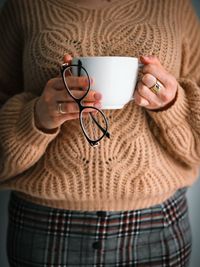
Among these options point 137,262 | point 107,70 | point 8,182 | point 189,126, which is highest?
point 107,70

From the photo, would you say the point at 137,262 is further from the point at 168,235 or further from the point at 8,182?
the point at 8,182

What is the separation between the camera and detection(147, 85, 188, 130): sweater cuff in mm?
639

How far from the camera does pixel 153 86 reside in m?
0.57

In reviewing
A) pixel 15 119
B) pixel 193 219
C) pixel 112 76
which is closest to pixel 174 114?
pixel 112 76

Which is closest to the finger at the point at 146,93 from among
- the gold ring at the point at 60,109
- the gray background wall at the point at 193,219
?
the gold ring at the point at 60,109

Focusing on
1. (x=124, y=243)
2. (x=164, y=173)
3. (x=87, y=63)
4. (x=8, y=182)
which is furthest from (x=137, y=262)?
(x=87, y=63)

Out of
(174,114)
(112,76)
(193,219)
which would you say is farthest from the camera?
(193,219)

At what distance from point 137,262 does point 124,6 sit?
466 mm

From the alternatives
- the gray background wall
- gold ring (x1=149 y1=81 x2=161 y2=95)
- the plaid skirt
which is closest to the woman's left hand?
gold ring (x1=149 y1=81 x2=161 y2=95)

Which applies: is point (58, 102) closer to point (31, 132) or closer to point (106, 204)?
point (31, 132)

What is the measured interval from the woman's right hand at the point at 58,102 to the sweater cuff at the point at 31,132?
1 centimetres

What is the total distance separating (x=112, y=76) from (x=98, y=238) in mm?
314

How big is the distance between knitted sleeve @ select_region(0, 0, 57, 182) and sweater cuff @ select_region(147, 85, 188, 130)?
0.17 metres

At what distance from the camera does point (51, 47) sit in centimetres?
71
